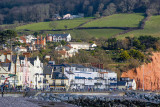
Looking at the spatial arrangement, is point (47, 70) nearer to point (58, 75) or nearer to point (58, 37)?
point (58, 75)

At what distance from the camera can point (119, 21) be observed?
180 m

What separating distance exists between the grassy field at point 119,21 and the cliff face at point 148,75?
151ft

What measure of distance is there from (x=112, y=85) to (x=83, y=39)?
5295 centimetres

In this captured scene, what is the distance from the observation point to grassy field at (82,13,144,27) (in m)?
174

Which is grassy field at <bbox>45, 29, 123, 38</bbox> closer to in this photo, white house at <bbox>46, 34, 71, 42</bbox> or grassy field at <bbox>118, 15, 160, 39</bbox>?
white house at <bbox>46, 34, 71, 42</bbox>

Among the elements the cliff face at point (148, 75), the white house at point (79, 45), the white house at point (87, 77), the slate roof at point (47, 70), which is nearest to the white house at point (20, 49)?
the white house at point (79, 45)

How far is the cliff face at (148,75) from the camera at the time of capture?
387ft

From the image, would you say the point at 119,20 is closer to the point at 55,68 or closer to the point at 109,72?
the point at 109,72

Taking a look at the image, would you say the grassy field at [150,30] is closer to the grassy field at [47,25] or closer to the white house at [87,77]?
the grassy field at [47,25]

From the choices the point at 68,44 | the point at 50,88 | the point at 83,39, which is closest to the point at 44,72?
the point at 50,88

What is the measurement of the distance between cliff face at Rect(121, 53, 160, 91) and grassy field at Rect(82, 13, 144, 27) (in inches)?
1812

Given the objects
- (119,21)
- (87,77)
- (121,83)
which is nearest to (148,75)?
(121,83)

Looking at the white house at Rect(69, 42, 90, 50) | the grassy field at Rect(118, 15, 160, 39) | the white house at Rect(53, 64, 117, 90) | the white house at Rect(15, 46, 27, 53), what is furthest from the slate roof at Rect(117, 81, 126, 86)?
the grassy field at Rect(118, 15, 160, 39)

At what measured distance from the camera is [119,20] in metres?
182
